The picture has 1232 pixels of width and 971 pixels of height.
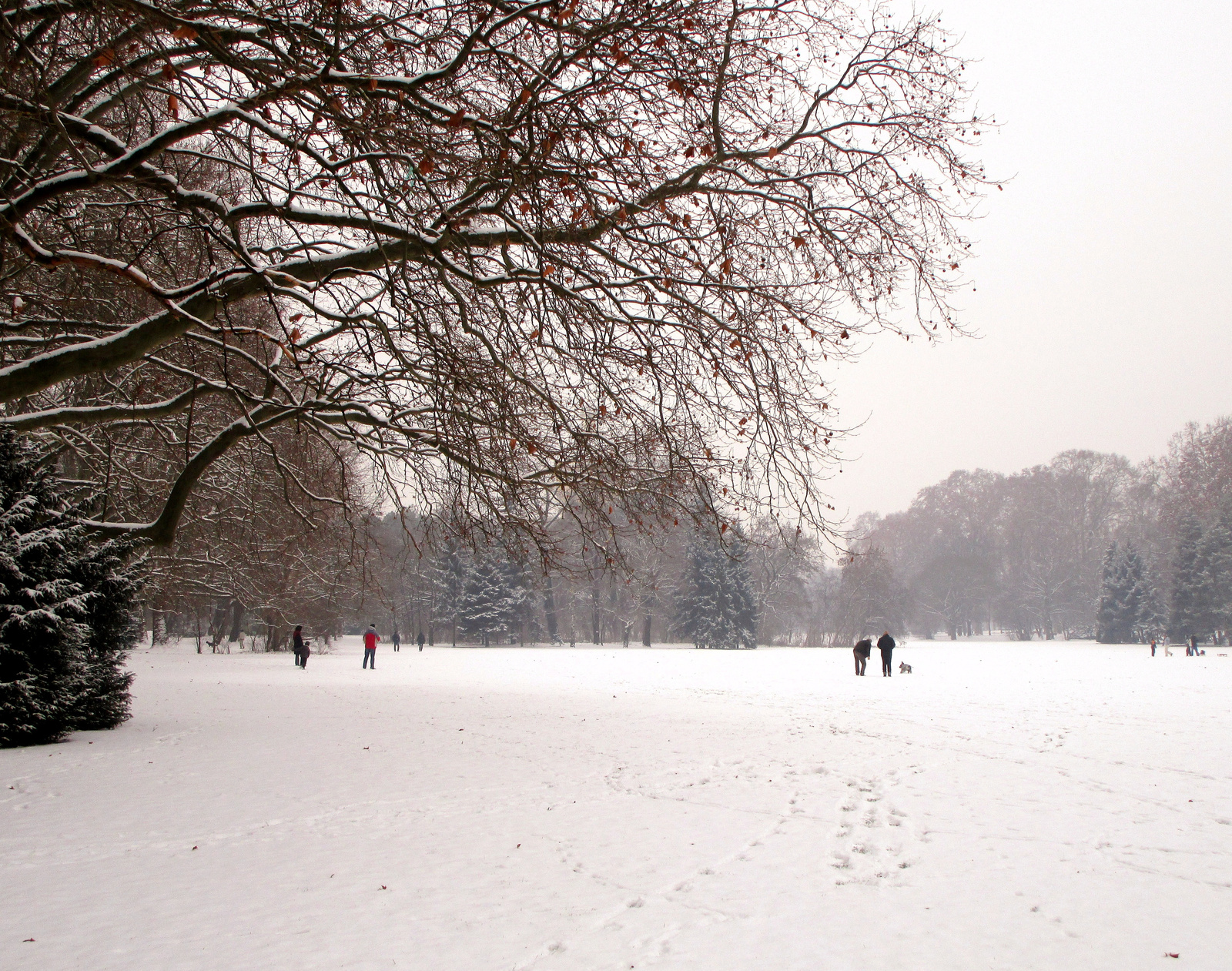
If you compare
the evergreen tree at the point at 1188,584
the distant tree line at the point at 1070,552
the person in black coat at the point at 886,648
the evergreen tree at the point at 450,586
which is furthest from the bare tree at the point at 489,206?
the evergreen tree at the point at 1188,584

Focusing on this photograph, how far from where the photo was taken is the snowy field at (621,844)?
14.9ft

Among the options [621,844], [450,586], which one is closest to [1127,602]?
[450,586]

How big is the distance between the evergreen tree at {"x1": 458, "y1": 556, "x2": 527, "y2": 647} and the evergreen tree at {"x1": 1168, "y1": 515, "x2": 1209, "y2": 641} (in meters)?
43.4

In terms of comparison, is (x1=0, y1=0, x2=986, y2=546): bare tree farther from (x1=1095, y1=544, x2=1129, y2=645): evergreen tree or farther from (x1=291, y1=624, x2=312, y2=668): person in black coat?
(x1=1095, y1=544, x2=1129, y2=645): evergreen tree

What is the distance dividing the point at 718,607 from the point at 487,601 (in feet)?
51.6

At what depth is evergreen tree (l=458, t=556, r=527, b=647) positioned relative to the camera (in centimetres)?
5725

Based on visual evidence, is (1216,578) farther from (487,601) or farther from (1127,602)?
(487,601)

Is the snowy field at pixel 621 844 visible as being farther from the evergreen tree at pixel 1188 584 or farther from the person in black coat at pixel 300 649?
the evergreen tree at pixel 1188 584

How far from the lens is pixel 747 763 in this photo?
9.76 meters

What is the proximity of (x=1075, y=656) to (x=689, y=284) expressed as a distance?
131ft

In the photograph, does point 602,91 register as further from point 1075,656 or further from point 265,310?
point 1075,656

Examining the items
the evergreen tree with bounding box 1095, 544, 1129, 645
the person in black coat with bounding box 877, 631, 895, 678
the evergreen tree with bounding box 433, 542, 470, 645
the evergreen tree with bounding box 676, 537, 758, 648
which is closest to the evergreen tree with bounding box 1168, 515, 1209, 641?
the evergreen tree with bounding box 1095, 544, 1129, 645

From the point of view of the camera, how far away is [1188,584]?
5459 centimetres

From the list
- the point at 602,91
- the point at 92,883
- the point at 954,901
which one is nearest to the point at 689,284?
the point at 602,91
